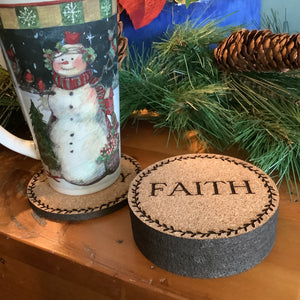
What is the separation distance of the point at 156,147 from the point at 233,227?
8.4 inches

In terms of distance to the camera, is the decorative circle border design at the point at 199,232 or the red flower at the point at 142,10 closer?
the decorative circle border design at the point at 199,232

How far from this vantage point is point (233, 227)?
0.25 metres

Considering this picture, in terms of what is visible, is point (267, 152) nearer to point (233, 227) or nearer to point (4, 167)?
point (233, 227)

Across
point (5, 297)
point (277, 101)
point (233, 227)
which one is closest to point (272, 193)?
point (233, 227)

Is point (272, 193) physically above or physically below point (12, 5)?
below

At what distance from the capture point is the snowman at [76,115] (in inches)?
11.0

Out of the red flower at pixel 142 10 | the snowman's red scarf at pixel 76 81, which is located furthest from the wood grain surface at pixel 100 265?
the red flower at pixel 142 10

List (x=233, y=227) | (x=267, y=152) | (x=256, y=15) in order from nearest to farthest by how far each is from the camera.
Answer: (x=233, y=227) → (x=267, y=152) → (x=256, y=15)

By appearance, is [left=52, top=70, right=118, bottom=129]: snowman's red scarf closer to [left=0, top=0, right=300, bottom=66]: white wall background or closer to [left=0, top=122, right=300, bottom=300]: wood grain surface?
[left=0, top=122, right=300, bottom=300]: wood grain surface

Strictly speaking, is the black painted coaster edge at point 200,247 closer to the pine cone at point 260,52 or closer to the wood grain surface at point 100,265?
the wood grain surface at point 100,265

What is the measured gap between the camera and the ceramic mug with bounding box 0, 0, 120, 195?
263mm

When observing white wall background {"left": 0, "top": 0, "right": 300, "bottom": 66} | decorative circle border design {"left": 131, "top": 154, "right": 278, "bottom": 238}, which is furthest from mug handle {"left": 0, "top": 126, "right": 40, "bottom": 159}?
white wall background {"left": 0, "top": 0, "right": 300, "bottom": 66}

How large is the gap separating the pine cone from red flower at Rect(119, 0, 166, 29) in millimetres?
132

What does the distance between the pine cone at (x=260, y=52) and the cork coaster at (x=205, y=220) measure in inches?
4.7
